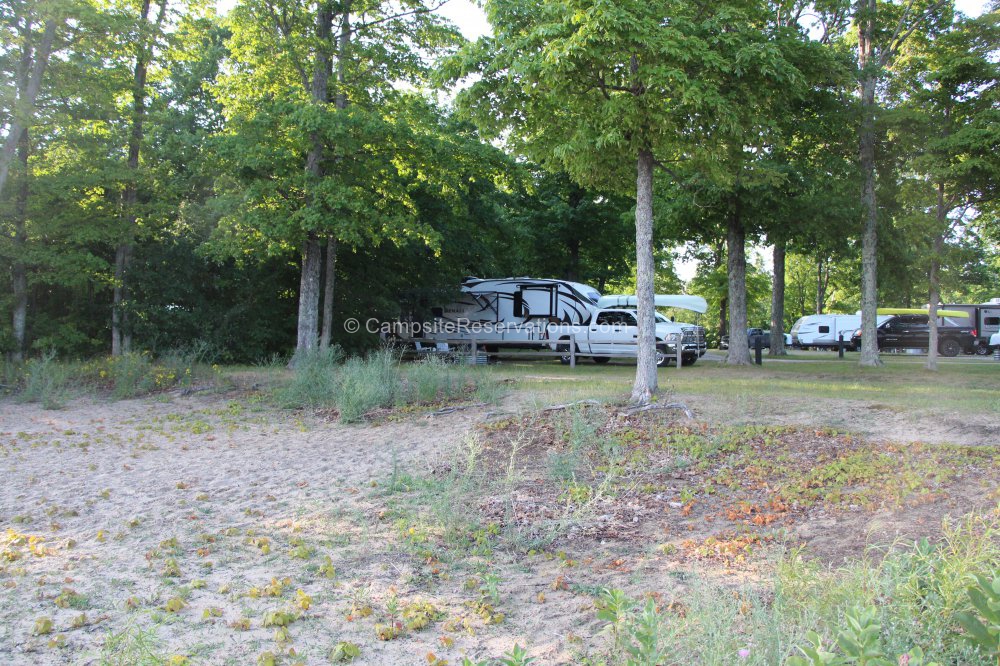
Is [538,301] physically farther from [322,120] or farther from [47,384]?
[47,384]

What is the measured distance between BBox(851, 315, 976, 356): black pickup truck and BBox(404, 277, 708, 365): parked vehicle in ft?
54.7

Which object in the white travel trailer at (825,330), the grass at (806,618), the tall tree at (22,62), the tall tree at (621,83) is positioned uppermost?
the tall tree at (22,62)

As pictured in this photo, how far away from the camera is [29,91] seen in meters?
14.6

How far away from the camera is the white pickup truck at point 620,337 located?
21172 millimetres

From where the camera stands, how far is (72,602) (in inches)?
171

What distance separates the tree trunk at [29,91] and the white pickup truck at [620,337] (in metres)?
13.5

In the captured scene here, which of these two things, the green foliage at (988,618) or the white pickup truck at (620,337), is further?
the white pickup truck at (620,337)

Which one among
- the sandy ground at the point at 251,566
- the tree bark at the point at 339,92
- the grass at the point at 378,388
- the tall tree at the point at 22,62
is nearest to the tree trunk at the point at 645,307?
the grass at the point at 378,388

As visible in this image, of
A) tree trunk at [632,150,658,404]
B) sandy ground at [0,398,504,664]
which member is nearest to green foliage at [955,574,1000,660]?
sandy ground at [0,398,504,664]

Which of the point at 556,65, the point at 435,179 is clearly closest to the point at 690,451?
the point at 556,65

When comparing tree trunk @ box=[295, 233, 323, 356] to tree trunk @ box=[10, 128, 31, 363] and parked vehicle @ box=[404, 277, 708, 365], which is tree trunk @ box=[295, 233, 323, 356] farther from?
tree trunk @ box=[10, 128, 31, 363]

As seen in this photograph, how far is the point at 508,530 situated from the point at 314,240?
14003 mm

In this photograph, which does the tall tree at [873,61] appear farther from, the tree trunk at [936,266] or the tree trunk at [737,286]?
the tree trunk at [737,286]

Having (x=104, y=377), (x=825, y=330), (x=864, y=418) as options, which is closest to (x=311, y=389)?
(x=104, y=377)
